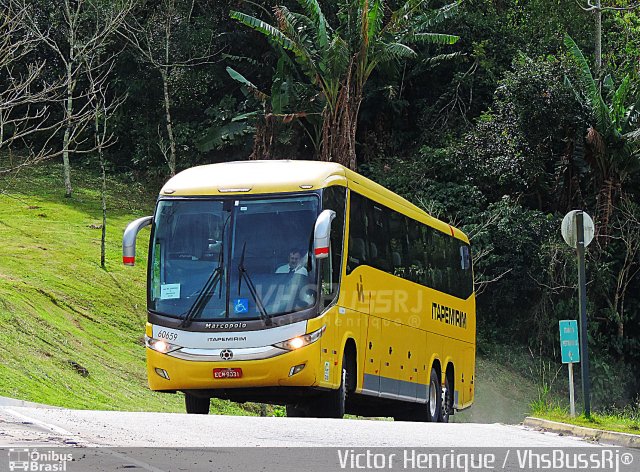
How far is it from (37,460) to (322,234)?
757cm

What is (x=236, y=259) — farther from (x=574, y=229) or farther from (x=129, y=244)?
(x=574, y=229)

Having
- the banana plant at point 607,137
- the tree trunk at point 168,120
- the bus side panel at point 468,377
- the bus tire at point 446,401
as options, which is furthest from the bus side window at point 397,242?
the tree trunk at point 168,120

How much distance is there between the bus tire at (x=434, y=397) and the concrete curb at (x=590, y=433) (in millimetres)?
5370

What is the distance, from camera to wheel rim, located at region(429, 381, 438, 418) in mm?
23156

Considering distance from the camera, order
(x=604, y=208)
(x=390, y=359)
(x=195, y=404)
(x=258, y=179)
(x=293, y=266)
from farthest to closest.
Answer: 1. (x=604, y=208)
2. (x=390, y=359)
3. (x=195, y=404)
4. (x=258, y=179)
5. (x=293, y=266)

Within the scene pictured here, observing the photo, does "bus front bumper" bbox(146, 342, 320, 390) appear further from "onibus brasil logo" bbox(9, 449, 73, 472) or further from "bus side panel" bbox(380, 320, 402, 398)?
"onibus brasil logo" bbox(9, 449, 73, 472)

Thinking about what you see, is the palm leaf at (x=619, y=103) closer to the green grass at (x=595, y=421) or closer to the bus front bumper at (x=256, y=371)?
the green grass at (x=595, y=421)

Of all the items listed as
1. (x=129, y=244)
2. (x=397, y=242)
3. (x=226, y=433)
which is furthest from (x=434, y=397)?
Result: (x=226, y=433)

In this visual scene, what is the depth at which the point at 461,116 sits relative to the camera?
150 ft

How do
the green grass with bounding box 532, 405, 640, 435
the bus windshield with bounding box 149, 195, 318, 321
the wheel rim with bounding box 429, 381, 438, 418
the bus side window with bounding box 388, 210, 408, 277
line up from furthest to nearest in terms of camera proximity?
the wheel rim with bounding box 429, 381, 438, 418 < the bus side window with bounding box 388, 210, 408, 277 < the bus windshield with bounding box 149, 195, 318, 321 < the green grass with bounding box 532, 405, 640, 435

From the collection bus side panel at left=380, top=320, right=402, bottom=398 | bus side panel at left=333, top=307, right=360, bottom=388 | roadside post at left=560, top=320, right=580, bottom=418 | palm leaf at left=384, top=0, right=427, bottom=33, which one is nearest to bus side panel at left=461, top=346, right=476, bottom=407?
bus side panel at left=380, top=320, right=402, bottom=398

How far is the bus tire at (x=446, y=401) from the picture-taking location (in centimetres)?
2383

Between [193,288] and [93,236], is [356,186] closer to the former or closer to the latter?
[193,288]

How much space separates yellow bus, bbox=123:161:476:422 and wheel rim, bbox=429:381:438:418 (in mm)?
3588
